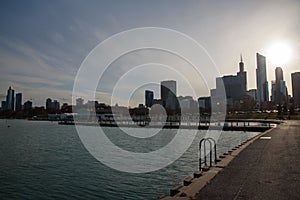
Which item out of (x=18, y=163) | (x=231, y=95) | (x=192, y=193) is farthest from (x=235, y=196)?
(x=231, y=95)

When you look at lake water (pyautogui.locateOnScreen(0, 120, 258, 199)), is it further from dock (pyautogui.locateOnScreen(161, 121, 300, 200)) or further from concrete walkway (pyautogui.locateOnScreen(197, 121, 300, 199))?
concrete walkway (pyautogui.locateOnScreen(197, 121, 300, 199))

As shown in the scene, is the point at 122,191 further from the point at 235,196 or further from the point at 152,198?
the point at 235,196

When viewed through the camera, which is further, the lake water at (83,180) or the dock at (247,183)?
the lake water at (83,180)

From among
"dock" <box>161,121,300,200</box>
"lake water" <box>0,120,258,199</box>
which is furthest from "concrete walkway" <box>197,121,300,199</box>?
"lake water" <box>0,120,258,199</box>

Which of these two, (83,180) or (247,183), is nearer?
(247,183)

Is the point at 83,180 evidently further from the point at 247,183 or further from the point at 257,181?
the point at 257,181

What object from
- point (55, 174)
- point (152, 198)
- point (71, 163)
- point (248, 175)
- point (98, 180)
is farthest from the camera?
point (71, 163)

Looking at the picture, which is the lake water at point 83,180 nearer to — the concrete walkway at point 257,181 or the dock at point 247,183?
the dock at point 247,183

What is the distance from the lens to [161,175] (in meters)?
18.8

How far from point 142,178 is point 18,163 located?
13860mm

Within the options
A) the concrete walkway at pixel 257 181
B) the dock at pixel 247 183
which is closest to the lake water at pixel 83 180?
the dock at pixel 247 183

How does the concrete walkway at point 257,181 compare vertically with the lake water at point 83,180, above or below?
above

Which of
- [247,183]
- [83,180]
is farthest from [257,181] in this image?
[83,180]

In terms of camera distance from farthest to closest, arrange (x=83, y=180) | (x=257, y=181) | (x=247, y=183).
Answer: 1. (x=83, y=180)
2. (x=257, y=181)
3. (x=247, y=183)
